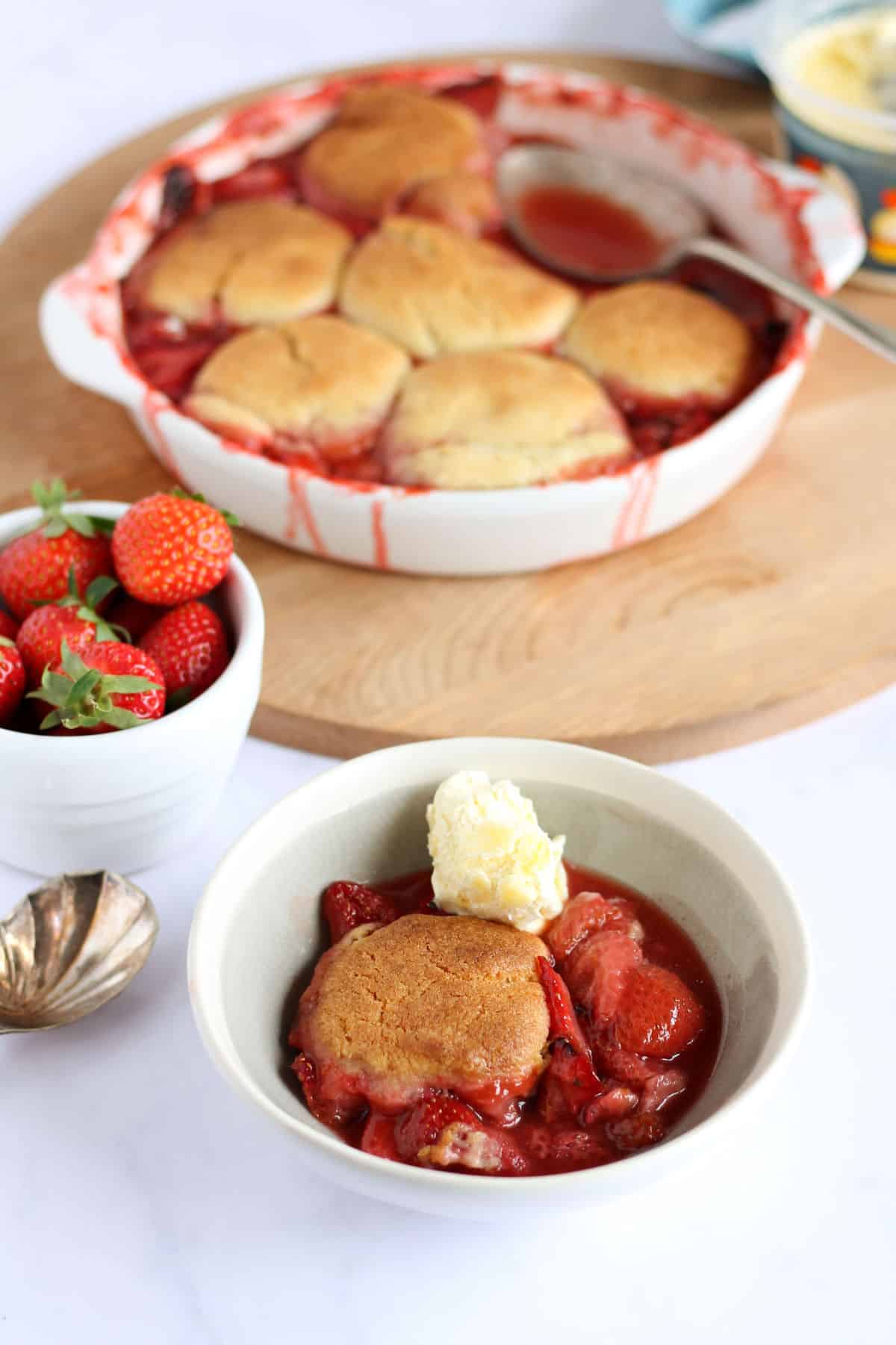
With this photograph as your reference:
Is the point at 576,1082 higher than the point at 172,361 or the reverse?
the reverse

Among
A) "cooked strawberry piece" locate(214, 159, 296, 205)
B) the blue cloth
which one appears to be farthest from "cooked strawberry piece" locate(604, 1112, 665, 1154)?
the blue cloth

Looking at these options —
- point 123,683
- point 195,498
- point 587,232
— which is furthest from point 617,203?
point 123,683

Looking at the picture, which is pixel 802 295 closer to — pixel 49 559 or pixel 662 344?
pixel 662 344

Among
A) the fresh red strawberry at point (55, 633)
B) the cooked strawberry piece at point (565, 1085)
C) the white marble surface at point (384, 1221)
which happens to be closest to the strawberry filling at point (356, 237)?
the fresh red strawberry at point (55, 633)

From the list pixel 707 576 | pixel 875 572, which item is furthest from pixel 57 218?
pixel 875 572

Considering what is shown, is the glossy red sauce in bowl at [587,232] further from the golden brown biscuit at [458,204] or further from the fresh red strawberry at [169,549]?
the fresh red strawberry at [169,549]

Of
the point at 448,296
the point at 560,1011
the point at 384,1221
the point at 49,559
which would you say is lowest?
the point at 384,1221

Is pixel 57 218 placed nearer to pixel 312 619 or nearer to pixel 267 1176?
pixel 312 619
